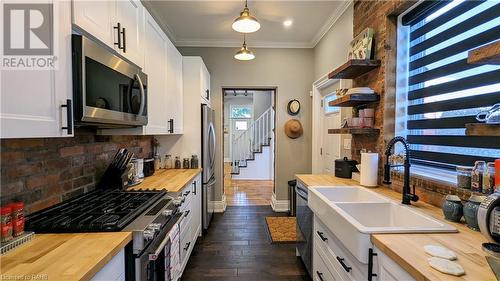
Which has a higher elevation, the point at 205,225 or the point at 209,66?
the point at 209,66

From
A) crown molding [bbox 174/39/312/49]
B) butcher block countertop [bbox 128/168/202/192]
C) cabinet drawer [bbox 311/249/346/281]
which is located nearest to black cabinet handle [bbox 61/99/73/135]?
butcher block countertop [bbox 128/168/202/192]

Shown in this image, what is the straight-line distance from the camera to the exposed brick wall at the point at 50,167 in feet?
4.00

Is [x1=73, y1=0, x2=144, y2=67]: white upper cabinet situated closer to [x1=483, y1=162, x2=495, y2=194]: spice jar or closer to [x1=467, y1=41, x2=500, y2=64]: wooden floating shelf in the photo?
[x1=467, y1=41, x2=500, y2=64]: wooden floating shelf

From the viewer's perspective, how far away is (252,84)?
4.35 meters

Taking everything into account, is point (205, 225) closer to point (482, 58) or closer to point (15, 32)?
point (15, 32)

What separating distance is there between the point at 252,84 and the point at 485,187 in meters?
3.50

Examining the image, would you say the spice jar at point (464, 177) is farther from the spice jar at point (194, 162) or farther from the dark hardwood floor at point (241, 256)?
the spice jar at point (194, 162)

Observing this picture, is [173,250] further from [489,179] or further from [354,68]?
[354,68]

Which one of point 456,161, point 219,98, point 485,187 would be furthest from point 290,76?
point 485,187

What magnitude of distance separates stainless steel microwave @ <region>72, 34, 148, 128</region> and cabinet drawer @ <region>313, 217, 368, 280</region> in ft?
4.96

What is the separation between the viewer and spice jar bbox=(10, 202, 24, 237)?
1082 mm

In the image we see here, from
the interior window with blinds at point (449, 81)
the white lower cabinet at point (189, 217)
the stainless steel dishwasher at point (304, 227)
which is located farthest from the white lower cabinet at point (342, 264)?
the white lower cabinet at point (189, 217)

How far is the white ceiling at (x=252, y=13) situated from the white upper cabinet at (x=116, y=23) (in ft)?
4.18

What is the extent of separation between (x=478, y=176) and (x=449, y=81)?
711 mm
